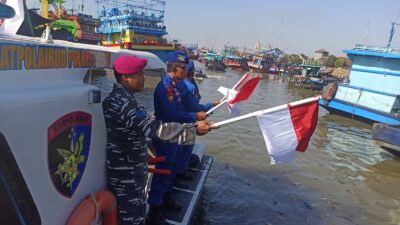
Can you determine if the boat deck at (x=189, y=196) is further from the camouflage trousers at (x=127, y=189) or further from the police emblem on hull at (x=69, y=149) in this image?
the police emblem on hull at (x=69, y=149)

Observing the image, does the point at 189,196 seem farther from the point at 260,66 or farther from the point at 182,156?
the point at 260,66

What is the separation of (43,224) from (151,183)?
1909mm

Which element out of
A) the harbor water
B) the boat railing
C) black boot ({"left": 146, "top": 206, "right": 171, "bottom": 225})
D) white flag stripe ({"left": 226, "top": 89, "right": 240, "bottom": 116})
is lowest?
the harbor water

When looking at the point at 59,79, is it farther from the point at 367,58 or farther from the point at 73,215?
the point at 367,58

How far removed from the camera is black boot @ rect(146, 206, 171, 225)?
11.5ft

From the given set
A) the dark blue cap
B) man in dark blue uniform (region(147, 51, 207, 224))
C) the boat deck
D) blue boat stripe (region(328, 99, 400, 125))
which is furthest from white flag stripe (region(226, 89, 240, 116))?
blue boat stripe (region(328, 99, 400, 125))

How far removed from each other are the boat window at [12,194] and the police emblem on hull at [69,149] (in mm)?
269

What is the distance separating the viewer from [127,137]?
8.11 feet

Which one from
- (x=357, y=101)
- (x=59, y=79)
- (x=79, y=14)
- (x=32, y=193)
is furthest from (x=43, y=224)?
(x=79, y=14)

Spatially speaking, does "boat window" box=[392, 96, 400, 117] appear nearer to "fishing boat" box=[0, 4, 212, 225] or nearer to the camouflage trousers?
the camouflage trousers

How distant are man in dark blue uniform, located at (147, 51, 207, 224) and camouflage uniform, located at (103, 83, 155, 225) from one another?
34.1 inches

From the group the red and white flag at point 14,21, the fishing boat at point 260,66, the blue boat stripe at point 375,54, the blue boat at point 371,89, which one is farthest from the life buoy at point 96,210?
the fishing boat at point 260,66

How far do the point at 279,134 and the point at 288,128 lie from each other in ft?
0.34

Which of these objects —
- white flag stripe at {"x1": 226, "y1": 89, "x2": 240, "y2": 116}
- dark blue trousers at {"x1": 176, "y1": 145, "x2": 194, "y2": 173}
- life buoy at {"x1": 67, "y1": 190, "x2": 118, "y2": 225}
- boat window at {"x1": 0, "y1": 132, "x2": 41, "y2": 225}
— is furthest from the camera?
white flag stripe at {"x1": 226, "y1": 89, "x2": 240, "y2": 116}
